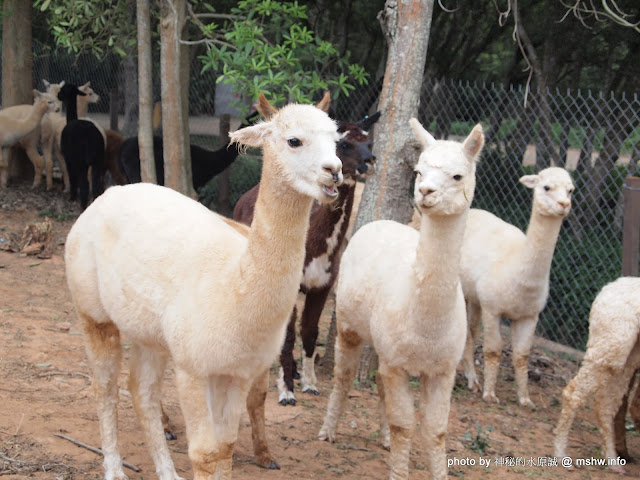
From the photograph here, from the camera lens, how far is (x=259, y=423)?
14.9 feet

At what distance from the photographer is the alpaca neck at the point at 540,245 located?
230 inches

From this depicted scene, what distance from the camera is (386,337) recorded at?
13.5ft

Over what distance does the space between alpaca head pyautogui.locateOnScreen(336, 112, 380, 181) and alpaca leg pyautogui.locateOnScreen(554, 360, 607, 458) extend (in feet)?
6.88

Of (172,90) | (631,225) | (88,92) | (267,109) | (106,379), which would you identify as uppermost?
(267,109)

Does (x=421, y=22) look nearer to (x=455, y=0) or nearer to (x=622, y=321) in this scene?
(x=622, y=321)

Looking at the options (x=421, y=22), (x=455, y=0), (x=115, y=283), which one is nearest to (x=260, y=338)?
(x=115, y=283)

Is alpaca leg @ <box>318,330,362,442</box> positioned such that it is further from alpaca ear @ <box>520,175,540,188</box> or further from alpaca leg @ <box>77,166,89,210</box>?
alpaca leg @ <box>77,166,89,210</box>

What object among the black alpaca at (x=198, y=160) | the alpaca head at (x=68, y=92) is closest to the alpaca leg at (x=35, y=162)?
the alpaca head at (x=68, y=92)

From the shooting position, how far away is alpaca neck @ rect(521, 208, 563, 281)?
19.2ft

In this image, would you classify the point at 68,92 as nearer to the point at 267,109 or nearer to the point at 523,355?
the point at 523,355

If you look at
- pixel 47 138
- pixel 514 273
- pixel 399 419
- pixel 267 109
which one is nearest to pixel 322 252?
pixel 514 273

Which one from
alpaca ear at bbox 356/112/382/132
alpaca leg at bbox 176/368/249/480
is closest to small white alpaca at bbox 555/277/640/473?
alpaca ear at bbox 356/112/382/132

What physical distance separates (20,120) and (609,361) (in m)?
9.64

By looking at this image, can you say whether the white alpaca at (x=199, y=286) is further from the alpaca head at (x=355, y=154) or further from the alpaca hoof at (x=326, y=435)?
the alpaca head at (x=355, y=154)
